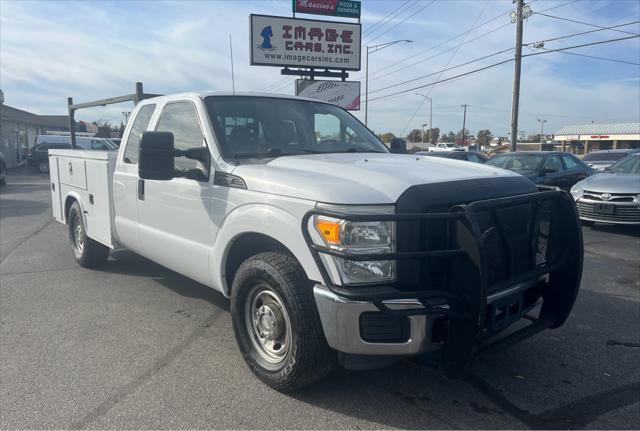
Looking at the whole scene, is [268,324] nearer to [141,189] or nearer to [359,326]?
[359,326]

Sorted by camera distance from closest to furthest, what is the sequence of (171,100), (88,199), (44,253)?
(171,100), (88,199), (44,253)

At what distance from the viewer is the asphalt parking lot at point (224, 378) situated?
3098 mm

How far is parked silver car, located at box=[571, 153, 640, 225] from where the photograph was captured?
884cm

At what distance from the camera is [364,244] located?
284 cm

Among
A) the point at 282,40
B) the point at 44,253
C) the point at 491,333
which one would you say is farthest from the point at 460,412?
the point at 282,40

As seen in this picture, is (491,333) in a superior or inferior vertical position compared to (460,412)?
superior

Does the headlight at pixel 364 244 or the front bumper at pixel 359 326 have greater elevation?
the headlight at pixel 364 244

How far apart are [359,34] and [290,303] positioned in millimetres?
17022

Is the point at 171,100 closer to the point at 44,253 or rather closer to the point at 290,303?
the point at 290,303

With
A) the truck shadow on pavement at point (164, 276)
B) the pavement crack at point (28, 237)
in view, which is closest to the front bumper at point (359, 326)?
the truck shadow on pavement at point (164, 276)

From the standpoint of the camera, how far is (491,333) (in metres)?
3.02

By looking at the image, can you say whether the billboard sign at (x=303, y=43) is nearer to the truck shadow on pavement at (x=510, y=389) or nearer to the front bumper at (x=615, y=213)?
the front bumper at (x=615, y=213)

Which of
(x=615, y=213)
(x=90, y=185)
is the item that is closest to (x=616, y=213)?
(x=615, y=213)

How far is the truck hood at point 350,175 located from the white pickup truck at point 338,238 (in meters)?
0.01
